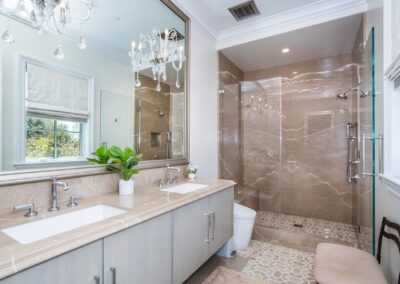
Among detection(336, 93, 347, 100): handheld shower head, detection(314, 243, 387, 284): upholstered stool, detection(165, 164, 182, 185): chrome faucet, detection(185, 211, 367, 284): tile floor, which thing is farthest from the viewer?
detection(336, 93, 347, 100): handheld shower head

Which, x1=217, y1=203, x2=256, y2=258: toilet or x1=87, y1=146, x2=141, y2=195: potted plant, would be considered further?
x1=217, y1=203, x2=256, y2=258: toilet

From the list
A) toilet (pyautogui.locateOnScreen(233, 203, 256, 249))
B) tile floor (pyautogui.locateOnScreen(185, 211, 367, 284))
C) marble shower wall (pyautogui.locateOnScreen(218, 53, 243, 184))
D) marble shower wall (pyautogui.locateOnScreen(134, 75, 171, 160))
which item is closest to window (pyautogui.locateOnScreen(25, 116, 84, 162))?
marble shower wall (pyautogui.locateOnScreen(134, 75, 171, 160))

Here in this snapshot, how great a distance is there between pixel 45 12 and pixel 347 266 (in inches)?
93.3

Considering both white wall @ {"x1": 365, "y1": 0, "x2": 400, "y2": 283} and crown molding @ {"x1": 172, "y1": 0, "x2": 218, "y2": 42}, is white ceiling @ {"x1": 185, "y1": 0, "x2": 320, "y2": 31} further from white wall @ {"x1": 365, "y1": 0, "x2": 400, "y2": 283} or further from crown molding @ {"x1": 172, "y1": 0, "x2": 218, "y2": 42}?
white wall @ {"x1": 365, "y1": 0, "x2": 400, "y2": 283}

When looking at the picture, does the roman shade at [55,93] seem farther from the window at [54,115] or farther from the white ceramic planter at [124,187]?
the white ceramic planter at [124,187]

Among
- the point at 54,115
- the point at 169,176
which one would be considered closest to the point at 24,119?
the point at 54,115

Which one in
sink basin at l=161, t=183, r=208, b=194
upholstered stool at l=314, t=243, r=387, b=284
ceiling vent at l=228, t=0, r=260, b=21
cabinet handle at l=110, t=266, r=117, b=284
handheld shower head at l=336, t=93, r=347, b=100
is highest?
ceiling vent at l=228, t=0, r=260, b=21

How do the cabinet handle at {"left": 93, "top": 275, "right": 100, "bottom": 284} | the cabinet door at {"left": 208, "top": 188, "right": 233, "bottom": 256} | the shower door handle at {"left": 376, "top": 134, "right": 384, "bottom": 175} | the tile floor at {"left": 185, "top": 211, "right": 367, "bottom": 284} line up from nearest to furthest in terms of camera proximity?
the cabinet handle at {"left": 93, "top": 275, "right": 100, "bottom": 284} < the shower door handle at {"left": 376, "top": 134, "right": 384, "bottom": 175} < the cabinet door at {"left": 208, "top": 188, "right": 233, "bottom": 256} < the tile floor at {"left": 185, "top": 211, "right": 367, "bottom": 284}

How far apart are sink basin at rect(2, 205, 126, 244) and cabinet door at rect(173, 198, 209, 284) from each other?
0.41m

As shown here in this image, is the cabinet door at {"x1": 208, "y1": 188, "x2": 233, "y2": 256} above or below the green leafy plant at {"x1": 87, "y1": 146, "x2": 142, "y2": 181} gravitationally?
below

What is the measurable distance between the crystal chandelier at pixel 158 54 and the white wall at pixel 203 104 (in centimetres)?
25

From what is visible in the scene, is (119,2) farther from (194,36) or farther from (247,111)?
(247,111)

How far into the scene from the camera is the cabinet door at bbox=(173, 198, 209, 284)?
4.48 ft

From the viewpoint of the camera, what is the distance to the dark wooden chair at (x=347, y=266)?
117 cm
